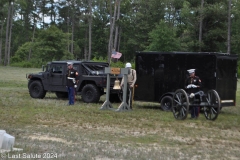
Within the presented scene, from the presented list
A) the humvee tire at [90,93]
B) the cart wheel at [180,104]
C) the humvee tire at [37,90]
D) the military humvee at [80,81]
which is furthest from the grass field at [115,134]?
the humvee tire at [37,90]

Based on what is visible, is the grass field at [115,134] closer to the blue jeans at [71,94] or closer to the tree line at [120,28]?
the blue jeans at [71,94]

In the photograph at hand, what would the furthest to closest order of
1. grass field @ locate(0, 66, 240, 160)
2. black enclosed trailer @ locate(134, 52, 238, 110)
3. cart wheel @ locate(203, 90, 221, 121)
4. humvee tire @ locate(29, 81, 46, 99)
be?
1. humvee tire @ locate(29, 81, 46, 99)
2. black enclosed trailer @ locate(134, 52, 238, 110)
3. cart wheel @ locate(203, 90, 221, 121)
4. grass field @ locate(0, 66, 240, 160)

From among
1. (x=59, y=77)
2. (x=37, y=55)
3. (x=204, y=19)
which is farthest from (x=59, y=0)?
(x=59, y=77)

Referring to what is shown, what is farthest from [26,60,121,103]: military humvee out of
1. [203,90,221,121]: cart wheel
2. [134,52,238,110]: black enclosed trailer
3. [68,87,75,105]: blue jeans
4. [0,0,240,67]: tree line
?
[0,0,240,67]: tree line

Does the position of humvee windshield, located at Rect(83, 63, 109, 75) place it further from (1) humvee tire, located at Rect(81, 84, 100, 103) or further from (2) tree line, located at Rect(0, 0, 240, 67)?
(2) tree line, located at Rect(0, 0, 240, 67)

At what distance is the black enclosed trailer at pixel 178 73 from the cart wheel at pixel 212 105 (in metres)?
1.72

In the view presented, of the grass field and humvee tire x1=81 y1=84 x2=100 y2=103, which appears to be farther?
humvee tire x1=81 y1=84 x2=100 y2=103

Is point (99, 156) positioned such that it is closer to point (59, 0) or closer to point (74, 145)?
point (74, 145)

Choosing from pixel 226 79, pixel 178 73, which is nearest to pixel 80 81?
pixel 178 73

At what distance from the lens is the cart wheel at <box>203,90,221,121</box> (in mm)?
13633

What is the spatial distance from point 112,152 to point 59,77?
11793 mm

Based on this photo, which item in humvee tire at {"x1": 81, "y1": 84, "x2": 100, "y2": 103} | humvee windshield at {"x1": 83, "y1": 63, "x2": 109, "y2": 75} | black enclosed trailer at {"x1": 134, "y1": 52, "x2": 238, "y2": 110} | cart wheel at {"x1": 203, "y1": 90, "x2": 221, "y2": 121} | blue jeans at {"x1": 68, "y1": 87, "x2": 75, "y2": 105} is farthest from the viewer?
humvee windshield at {"x1": 83, "y1": 63, "x2": 109, "y2": 75}

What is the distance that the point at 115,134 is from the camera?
1094cm

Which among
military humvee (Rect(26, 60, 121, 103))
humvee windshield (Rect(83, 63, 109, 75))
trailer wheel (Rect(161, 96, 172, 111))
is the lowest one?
trailer wheel (Rect(161, 96, 172, 111))
